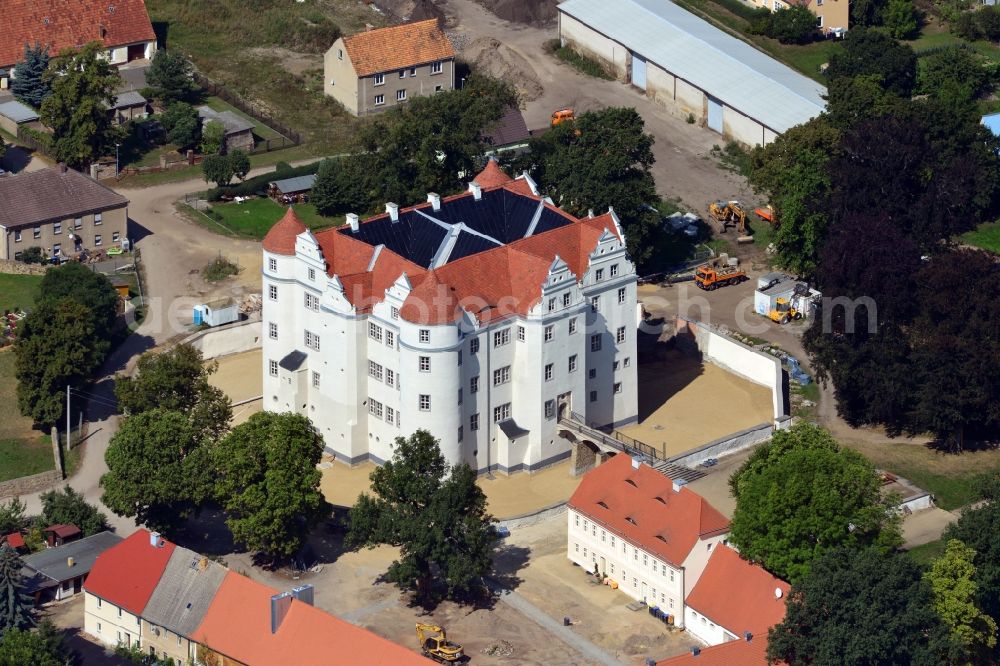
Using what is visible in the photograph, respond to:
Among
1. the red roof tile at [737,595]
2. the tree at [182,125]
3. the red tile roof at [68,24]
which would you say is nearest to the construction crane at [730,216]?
the tree at [182,125]

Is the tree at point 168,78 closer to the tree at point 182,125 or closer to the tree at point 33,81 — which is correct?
the tree at point 182,125

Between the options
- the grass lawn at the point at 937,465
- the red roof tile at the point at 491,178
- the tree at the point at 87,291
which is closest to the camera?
the grass lawn at the point at 937,465

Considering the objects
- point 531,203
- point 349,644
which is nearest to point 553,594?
point 349,644

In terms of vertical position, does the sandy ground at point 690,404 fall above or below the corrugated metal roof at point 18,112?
below

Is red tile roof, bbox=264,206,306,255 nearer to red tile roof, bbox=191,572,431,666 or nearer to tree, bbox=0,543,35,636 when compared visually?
red tile roof, bbox=191,572,431,666

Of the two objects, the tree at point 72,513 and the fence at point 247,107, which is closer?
the tree at point 72,513

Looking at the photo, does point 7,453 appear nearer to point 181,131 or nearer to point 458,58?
point 181,131

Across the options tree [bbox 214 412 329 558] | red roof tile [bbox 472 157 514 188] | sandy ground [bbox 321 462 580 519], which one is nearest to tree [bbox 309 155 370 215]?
red roof tile [bbox 472 157 514 188]
